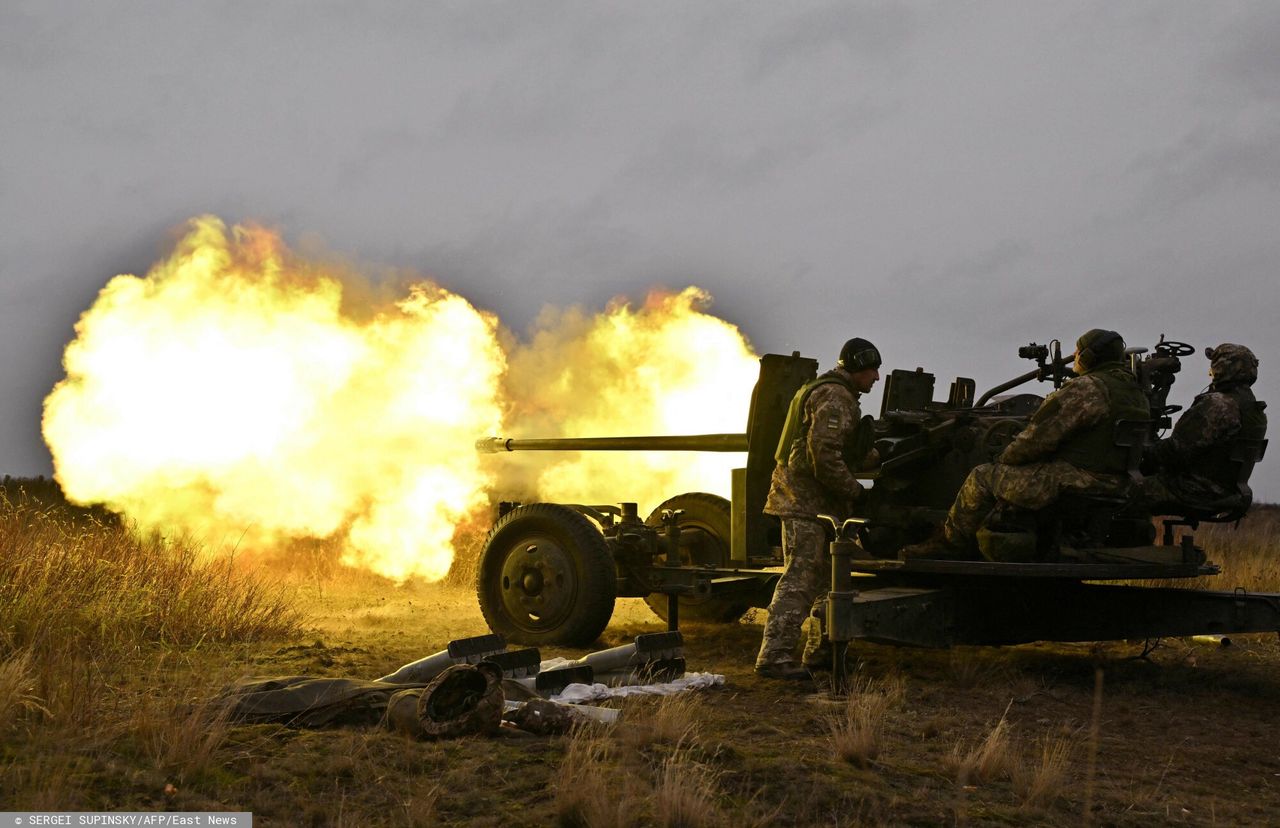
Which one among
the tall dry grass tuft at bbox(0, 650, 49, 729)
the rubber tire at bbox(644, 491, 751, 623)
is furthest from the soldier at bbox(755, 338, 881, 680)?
the tall dry grass tuft at bbox(0, 650, 49, 729)

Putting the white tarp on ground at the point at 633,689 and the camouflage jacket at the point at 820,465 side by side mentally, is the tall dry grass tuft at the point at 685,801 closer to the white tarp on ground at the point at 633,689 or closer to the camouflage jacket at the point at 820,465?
the white tarp on ground at the point at 633,689

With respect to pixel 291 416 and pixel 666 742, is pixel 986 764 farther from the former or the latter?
pixel 291 416

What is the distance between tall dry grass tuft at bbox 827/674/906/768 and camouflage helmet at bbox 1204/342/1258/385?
3.29 m

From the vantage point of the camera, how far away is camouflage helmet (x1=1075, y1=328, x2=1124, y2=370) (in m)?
8.01

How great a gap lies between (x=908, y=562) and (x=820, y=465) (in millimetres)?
893

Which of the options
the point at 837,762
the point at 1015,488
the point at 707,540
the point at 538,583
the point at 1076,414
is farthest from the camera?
the point at 707,540

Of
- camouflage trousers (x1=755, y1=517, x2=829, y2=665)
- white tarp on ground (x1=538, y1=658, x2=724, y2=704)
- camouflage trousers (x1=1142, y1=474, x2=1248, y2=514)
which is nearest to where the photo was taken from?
white tarp on ground (x1=538, y1=658, x2=724, y2=704)

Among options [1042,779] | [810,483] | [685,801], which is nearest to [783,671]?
[810,483]

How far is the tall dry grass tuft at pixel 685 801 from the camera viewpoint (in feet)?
15.0

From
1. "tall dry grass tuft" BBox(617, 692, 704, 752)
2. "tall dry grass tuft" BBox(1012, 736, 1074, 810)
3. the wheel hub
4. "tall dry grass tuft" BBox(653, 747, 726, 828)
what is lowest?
"tall dry grass tuft" BBox(1012, 736, 1074, 810)

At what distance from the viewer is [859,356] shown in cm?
850

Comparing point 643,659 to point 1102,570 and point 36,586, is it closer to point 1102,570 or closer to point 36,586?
point 1102,570

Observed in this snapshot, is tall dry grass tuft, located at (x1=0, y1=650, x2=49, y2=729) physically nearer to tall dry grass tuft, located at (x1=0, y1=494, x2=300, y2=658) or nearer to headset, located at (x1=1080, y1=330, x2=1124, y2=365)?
tall dry grass tuft, located at (x1=0, y1=494, x2=300, y2=658)

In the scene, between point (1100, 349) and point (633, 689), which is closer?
point (633, 689)
